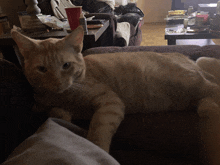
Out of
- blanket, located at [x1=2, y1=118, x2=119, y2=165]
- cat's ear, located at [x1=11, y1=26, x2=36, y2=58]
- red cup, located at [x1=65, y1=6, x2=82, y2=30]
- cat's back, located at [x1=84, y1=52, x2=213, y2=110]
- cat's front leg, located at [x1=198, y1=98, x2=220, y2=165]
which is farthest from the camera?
red cup, located at [x1=65, y1=6, x2=82, y2=30]

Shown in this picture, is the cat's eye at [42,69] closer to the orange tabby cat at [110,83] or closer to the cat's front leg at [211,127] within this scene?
the orange tabby cat at [110,83]

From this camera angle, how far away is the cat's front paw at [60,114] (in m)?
0.85

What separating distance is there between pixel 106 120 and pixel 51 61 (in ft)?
1.27

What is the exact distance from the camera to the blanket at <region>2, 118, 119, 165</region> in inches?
14.3

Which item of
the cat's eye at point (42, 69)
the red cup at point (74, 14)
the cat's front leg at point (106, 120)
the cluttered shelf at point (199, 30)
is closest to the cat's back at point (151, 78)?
the cat's front leg at point (106, 120)

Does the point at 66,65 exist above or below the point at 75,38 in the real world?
below

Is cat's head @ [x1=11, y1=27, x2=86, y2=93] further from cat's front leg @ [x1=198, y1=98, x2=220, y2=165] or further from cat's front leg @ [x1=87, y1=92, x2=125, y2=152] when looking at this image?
cat's front leg @ [x1=198, y1=98, x2=220, y2=165]

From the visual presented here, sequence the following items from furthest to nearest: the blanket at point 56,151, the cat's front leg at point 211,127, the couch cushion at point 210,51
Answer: the couch cushion at point 210,51, the cat's front leg at point 211,127, the blanket at point 56,151

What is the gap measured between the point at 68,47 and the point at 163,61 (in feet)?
1.78

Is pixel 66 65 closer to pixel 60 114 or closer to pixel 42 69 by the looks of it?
pixel 42 69

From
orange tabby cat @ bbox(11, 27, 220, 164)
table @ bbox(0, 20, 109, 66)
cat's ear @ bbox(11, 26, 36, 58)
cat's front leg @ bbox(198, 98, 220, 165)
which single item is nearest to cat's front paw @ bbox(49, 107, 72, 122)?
orange tabby cat @ bbox(11, 27, 220, 164)

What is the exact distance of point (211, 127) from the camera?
28.4 inches

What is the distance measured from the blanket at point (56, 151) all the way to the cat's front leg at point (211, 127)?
465 mm

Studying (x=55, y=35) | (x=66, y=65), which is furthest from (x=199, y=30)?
(x=66, y=65)
